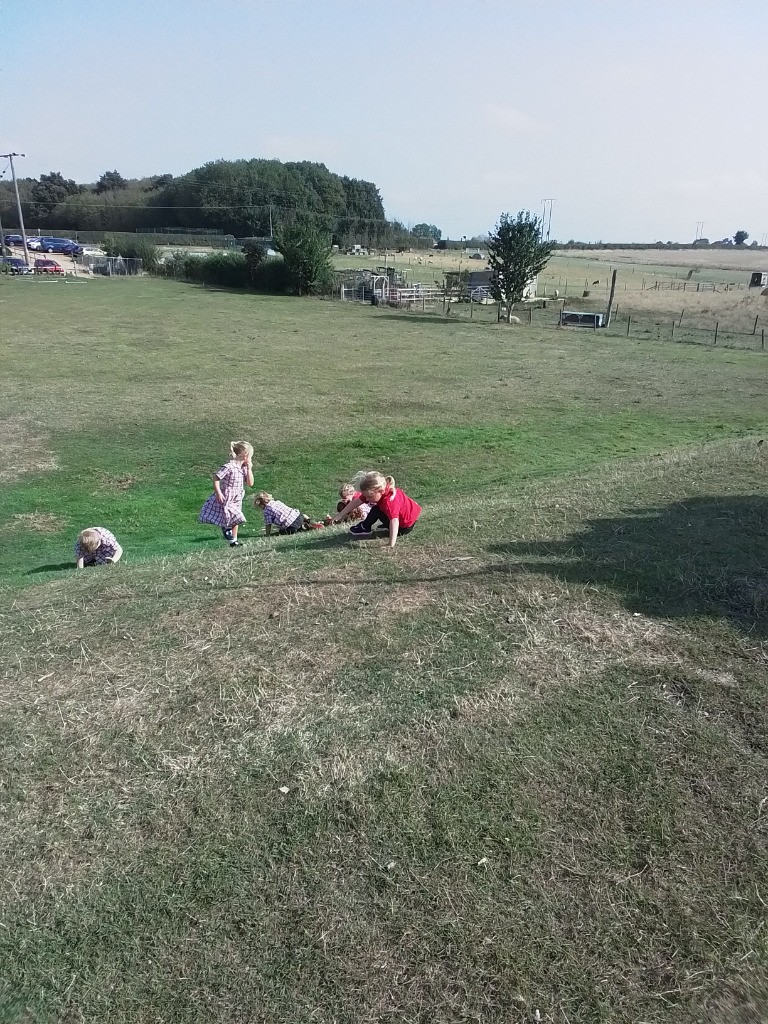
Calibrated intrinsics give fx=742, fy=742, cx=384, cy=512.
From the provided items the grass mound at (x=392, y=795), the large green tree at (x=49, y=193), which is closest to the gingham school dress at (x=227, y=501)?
the grass mound at (x=392, y=795)

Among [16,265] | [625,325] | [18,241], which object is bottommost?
[625,325]

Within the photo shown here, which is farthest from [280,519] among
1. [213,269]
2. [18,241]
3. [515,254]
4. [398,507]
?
[18,241]

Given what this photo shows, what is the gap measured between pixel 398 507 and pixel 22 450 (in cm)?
1141

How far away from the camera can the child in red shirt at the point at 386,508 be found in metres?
7.19

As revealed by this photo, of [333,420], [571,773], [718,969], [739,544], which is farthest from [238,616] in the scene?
[333,420]

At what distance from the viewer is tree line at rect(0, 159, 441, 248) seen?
5167 inches

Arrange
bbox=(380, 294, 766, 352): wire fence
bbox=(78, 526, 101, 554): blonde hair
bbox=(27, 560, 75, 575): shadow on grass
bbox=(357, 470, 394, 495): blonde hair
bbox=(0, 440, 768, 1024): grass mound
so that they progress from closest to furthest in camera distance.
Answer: bbox=(0, 440, 768, 1024): grass mound < bbox=(357, 470, 394, 495): blonde hair < bbox=(78, 526, 101, 554): blonde hair < bbox=(27, 560, 75, 575): shadow on grass < bbox=(380, 294, 766, 352): wire fence

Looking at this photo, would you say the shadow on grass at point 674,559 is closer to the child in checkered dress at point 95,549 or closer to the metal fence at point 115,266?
the child in checkered dress at point 95,549

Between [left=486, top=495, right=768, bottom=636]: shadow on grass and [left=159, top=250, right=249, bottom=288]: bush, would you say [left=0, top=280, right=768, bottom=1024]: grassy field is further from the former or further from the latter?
[left=159, top=250, right=249, bottom=288]: bush

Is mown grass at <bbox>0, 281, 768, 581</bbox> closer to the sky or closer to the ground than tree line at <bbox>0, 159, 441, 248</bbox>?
closer to the ground

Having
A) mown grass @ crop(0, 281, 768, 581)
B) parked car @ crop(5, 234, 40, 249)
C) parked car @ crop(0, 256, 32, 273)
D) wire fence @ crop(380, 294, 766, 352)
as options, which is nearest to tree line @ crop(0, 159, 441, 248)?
parked car @ crop(5, 234, 40, 249)

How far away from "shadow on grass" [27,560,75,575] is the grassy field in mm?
181

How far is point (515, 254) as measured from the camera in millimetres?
39281

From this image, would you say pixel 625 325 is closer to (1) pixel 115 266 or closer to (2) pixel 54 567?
(2) pixel 54 567
